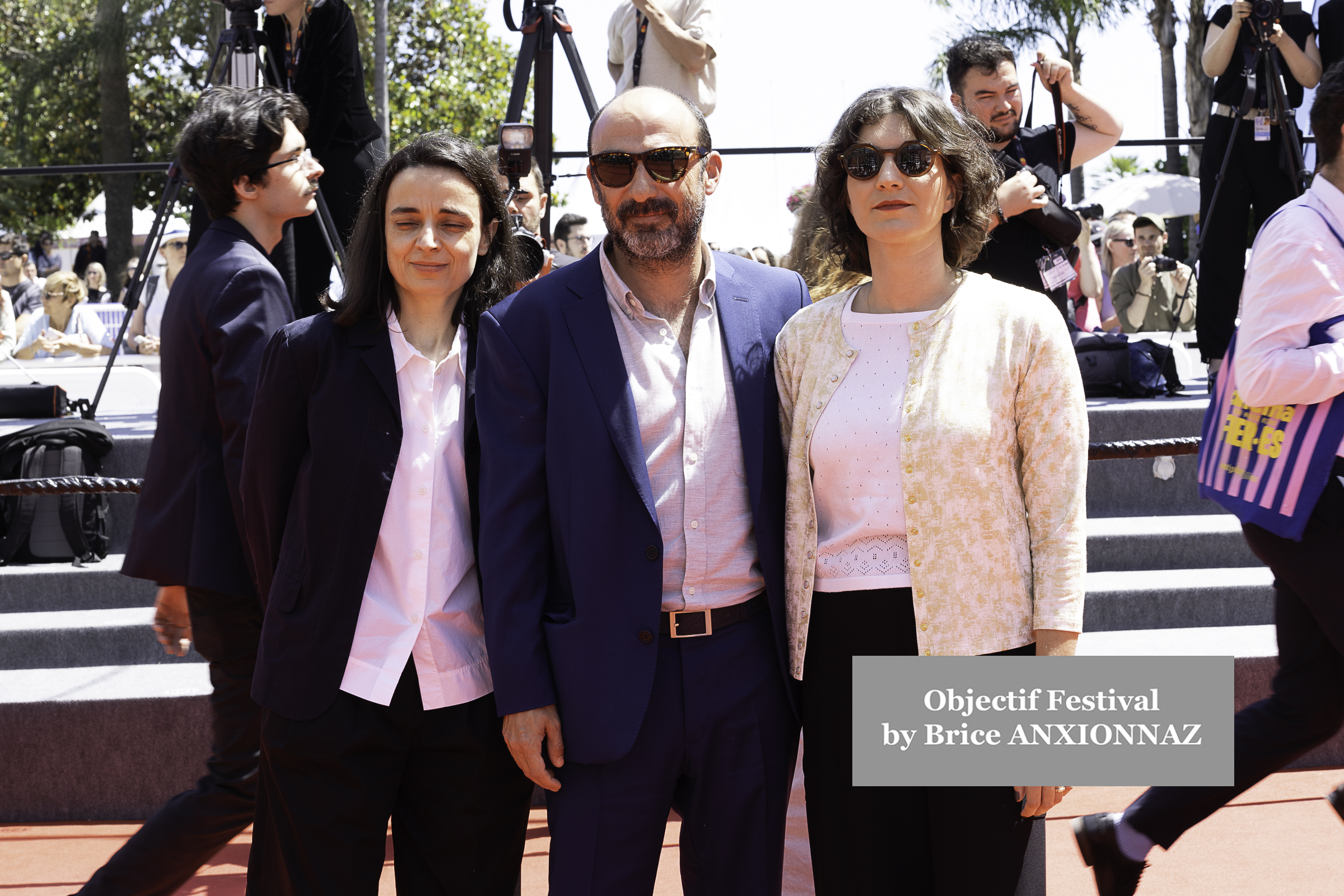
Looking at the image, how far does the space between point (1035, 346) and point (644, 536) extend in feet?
2.73

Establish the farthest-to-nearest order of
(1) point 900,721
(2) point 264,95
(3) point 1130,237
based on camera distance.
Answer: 1. (3) point 1130,237
2. (2) point 264,95
3. (1) point 900,721

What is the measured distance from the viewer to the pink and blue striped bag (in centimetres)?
296

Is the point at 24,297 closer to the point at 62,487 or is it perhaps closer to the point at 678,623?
the point at 62,487

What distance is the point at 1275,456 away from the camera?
3023 mm

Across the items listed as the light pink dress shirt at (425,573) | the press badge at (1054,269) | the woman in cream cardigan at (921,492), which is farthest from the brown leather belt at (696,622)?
the press badge at (1054,269)

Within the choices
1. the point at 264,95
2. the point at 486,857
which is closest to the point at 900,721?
the point at 486,857

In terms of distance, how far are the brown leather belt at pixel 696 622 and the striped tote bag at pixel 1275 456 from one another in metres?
1.52

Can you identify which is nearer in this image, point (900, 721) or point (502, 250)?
point (900, 721)

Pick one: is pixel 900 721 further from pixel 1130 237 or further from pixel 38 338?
pixel 1130 237

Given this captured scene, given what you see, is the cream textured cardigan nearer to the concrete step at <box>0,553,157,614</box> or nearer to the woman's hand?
the woman's hand

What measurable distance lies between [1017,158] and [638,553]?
106 inches

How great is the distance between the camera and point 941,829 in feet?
7.43

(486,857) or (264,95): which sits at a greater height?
(264,95)

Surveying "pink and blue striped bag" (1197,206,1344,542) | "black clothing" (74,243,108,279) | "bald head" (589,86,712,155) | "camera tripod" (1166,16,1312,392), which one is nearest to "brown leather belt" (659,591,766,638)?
"bald head" (589,86,712,155)
